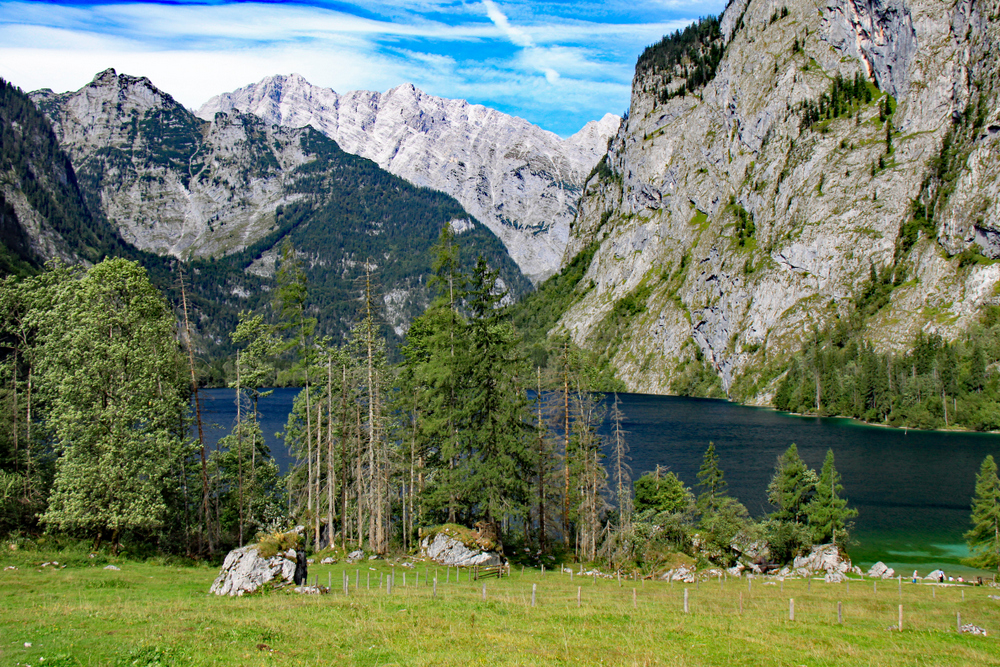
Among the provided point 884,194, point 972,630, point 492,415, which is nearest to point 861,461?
point 492,415

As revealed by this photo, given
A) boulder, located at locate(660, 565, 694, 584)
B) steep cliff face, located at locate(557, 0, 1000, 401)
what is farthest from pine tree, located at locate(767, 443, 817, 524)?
steep cliff face, located at locate(557, 0, 1000, 401)

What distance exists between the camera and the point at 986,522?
5125 cm

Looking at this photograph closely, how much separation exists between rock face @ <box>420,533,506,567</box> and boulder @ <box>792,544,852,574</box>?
87.0ft

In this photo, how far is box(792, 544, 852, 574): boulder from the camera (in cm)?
4697

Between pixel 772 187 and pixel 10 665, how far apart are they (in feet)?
726

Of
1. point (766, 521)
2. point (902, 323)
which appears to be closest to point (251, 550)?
point (766, 521)

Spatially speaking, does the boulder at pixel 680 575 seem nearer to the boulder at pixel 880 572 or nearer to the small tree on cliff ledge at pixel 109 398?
the boulder at pixel 880 572

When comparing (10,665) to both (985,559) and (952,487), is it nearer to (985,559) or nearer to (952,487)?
(985,559)

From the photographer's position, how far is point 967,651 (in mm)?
19734

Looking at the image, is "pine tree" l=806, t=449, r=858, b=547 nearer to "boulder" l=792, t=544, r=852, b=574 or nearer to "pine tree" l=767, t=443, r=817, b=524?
"pine tree" l=767, t=443, r=817, b=524

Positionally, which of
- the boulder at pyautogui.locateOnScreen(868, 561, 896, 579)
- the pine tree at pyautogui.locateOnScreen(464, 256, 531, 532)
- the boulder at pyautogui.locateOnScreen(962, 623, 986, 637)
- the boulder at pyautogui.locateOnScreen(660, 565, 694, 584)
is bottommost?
the boulder at pyautogui.locateOnScreen(868, 561, 896, 579)

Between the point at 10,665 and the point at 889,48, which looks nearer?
the point at 10,665

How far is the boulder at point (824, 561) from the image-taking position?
154ft

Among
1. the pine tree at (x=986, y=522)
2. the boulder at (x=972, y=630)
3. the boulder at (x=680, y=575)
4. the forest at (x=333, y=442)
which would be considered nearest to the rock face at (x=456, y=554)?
the forest at (x=333, y=442)
